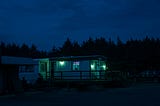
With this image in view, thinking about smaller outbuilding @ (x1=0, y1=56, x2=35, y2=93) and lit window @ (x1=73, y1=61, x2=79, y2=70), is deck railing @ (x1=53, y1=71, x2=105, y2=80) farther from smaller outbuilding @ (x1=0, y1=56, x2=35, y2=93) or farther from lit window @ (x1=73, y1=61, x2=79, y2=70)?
smaller outbuilding @ (x1=0, y1=56, x2=35, y2=93)

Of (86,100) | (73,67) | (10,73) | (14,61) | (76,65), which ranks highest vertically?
(76,65)

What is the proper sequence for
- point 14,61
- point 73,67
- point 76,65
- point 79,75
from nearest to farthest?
1. point 14,61
2. point 79,75
3. point 76,65
4. point 73,67

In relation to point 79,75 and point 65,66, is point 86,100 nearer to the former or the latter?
point 79,75

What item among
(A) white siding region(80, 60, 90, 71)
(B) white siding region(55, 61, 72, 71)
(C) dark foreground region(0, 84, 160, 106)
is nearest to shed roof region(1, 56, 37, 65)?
(C) dark foreground region(0, 84, 160, 106)

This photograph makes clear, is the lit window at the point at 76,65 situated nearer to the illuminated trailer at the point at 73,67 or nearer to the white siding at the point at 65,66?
the illuminated trailer at the point at 73,67

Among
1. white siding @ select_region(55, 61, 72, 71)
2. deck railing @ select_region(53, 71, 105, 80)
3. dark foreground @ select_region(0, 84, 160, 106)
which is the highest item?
white siding @ select_region(55, 61, 72, 71)

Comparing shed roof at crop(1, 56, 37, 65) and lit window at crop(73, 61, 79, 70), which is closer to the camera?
shed roof at crop(1, 56, 37, 65)

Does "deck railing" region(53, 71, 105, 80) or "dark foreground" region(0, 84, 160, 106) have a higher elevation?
A: "deck railing" region(53, 71, 105, 80)

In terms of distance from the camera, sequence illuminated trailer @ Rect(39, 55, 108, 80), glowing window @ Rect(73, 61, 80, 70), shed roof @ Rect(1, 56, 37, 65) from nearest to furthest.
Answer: shed roof @ Rect(1, 56, 37, 65) → illuminated trailer @ Rect(39, 55, 108, 80) → glowing window @ Rect(73, 61, 80, 70)

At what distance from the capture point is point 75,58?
43.6 m

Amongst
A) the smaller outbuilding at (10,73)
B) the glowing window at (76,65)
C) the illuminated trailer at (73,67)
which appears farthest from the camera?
the glowing window at (76,65)

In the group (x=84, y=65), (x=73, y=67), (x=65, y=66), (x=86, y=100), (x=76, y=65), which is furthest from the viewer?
(x=65, y=66)

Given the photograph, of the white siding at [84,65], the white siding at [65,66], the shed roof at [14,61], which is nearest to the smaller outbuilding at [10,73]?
the shed roof at [14,61]

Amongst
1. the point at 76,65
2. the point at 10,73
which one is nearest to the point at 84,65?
the point at 76,65
